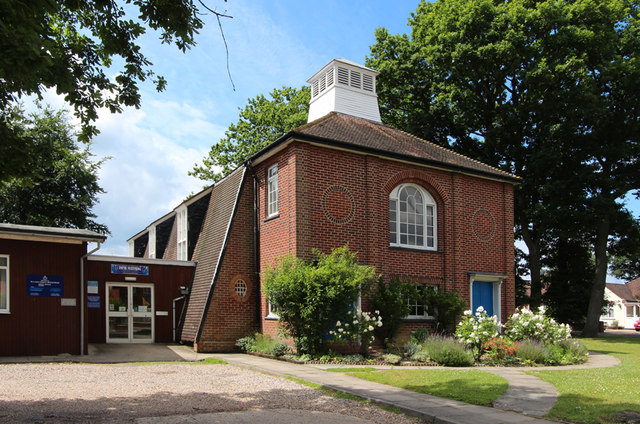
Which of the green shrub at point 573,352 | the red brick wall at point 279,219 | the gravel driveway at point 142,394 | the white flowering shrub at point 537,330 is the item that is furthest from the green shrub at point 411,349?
the gravel driveway at point 142,394

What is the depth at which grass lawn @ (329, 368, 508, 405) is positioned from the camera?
30.1 feet

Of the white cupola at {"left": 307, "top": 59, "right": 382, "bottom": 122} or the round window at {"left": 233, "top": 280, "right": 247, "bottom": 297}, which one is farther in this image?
the white cupola at {"left": 307, "top": 59, "right": 382, "bottom": 122}

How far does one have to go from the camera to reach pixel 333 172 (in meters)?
16.7

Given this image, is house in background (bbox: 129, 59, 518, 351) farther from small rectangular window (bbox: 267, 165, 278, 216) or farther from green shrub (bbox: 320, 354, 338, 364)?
green shrub (bbox: 320, 354, 338, 364)

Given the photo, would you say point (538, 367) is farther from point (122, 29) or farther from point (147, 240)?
point (147, 240)

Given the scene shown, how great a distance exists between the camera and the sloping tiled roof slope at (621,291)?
203 ft

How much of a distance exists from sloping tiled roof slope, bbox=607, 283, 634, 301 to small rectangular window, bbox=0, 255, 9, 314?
63.7 metres

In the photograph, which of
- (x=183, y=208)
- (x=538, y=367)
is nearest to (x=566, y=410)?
(x=538, y=367)

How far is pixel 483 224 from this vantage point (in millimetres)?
19750

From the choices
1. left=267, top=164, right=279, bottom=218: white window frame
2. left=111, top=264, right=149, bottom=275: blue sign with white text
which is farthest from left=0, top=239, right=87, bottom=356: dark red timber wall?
A: left=267, top=164, right=279, bottom=218: white window frame

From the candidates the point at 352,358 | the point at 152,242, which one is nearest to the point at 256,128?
the point at 152,242

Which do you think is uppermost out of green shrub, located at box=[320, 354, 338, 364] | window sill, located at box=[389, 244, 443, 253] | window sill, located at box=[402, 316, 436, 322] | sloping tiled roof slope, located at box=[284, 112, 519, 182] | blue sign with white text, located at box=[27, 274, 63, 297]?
sloping tiled roof slope, located at box=[284, 112, 519, 182]

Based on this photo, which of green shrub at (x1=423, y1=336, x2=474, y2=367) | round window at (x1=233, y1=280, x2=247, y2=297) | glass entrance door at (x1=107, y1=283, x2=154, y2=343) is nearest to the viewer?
green shrub at (x1=423, y1=336, x2=474, y2=367)

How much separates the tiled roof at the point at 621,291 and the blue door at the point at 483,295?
166 feet
